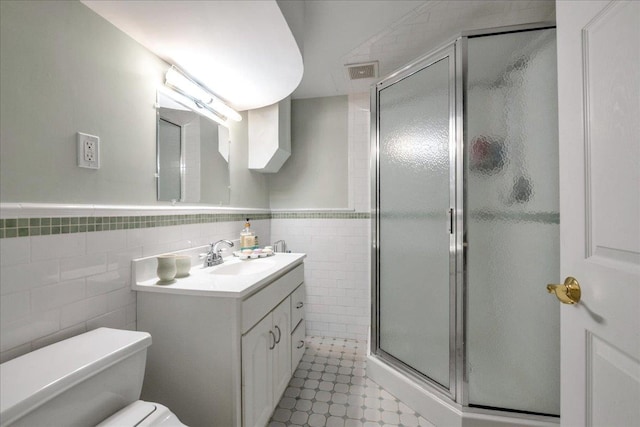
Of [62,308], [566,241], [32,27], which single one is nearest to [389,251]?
[566,241]

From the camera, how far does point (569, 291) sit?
71cm

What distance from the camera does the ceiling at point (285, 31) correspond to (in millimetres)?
1079

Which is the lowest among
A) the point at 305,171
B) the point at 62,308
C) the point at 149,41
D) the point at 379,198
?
Result: the point at 62,308

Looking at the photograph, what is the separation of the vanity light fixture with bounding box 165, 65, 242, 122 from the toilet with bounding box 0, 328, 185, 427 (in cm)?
126

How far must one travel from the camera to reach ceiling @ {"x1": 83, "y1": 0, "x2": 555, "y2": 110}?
108 cm

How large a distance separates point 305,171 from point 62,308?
6.69 feet

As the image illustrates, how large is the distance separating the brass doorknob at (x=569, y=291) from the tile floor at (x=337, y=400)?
1.19m

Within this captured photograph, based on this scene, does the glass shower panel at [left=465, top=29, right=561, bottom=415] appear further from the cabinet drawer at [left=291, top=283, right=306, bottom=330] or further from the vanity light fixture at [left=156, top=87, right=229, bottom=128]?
the vanity light fixture at [left=156, top=87, right=229, bottom=128]

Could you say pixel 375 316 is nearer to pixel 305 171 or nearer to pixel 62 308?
pixel 305 171

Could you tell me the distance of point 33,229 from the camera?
83cm

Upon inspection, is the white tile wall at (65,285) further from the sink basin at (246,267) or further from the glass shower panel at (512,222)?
the glass shower panel at (512,222)

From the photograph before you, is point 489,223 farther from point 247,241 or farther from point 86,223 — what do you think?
point 86,223

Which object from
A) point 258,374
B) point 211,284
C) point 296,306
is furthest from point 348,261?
point 211,284

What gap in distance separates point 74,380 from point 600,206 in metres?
1.44
